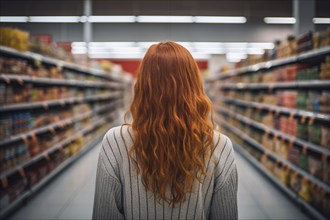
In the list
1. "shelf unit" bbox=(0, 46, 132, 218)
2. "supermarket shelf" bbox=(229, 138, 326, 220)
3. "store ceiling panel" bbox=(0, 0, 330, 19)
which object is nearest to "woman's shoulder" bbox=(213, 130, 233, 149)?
"supermarket shelf" bbox=(229, 138, 326, 220)

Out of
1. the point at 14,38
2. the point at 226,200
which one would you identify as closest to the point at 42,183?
the point at 14,38

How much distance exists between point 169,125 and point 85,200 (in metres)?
3.51

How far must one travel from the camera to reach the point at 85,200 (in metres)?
4.41

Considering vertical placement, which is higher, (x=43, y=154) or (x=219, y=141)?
(x=219, y=141)

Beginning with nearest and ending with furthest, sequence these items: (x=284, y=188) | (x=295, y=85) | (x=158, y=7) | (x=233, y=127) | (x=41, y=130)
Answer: (x=295, y=85), (x=284, y=188), (x=41, y=130), (x=233, y=127), (x=158, y=7)

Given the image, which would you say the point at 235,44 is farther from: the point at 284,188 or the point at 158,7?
the point at 284,188

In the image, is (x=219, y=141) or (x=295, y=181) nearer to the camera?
(x=219, y=141)

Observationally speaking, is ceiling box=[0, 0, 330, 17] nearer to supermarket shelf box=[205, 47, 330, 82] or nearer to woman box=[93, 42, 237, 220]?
supermarket shelf box=[205, 47, 330, 82]

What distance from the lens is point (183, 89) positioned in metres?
1.28

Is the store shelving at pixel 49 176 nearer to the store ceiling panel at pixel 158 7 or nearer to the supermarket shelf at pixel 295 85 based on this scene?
the supermarket shelf at pixel 295 85

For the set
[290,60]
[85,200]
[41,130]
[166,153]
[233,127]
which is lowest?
[85,200]

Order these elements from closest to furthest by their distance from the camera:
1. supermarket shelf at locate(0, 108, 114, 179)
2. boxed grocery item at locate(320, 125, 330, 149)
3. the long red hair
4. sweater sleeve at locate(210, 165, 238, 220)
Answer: the long red hair
sweater sleeve at locate(210, 165, 238, 220)
boxed grocery item at locate(320, 125, 330, 149)
supermarket shelf at locate(0, 108, 114, 179)

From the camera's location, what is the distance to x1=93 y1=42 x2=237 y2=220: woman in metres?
1.27

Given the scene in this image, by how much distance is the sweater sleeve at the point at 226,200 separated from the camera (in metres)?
1.37
